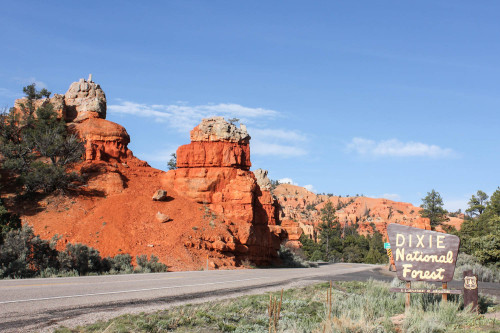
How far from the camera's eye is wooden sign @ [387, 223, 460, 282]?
1247cm

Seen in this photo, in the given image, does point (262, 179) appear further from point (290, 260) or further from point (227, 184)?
point (227, 184)

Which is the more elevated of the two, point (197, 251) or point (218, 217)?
point (218, 217)

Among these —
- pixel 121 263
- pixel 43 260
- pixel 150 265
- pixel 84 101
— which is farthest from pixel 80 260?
pixel 84 101

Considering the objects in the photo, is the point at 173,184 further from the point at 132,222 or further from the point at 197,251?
the point at 197,251

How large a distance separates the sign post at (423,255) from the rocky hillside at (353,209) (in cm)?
10354

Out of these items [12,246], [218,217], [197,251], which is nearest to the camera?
[12,246]

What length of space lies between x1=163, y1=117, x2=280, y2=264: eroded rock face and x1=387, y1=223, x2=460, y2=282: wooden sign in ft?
82.1

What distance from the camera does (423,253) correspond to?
1266cm

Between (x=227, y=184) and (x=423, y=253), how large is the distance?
30922mm

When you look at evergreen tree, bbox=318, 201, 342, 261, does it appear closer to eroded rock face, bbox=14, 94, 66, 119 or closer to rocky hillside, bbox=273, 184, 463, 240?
rocky hillside, bbox=273, 184, 463, 240

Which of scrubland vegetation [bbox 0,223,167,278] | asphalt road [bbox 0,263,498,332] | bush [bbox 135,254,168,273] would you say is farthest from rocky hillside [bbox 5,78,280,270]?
asphalt road [bbox 0,263,498,332]

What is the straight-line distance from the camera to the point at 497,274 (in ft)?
92.1

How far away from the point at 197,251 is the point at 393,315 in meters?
23.8

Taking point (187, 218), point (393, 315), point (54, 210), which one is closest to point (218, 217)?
point (187, 218)
